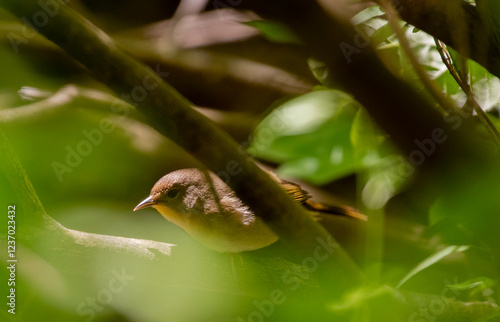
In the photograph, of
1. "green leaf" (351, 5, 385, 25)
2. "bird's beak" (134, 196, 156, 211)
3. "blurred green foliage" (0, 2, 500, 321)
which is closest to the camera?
"blurred green foliage" (0, 2, 500, 321)

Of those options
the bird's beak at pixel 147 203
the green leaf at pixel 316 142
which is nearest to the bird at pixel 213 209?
the bird's beak at pixel 147 203

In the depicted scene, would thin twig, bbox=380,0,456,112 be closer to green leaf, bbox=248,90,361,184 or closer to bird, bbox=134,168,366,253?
green leaf, bbox=248,90,361,184

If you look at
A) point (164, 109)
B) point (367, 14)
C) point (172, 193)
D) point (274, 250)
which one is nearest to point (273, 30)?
point (367, 14)

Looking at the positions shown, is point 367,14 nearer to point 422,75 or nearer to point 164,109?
point 422,75

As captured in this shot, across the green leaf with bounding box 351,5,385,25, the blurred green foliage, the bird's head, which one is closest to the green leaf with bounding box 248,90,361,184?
the blurred green foliage

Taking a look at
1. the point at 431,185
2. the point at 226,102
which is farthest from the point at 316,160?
the point at 226,102

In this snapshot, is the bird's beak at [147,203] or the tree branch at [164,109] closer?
the tree branch at [164,109]

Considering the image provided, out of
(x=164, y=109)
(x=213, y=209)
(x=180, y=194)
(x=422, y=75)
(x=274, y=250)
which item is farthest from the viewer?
(x=180, y=194)

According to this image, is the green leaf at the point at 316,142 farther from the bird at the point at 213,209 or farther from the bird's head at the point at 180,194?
the bird's head at the point at 180,194

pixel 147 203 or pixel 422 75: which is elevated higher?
pixel 422 75
